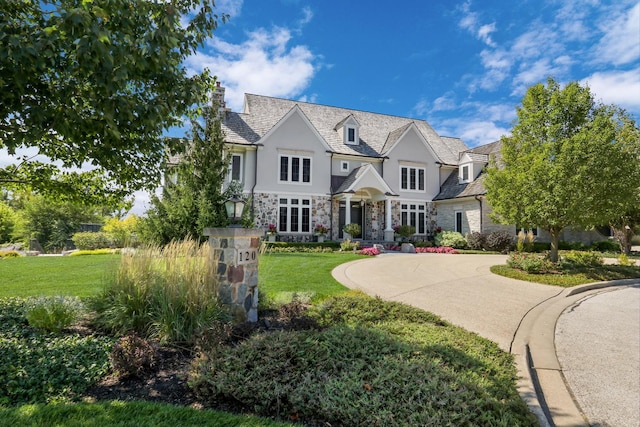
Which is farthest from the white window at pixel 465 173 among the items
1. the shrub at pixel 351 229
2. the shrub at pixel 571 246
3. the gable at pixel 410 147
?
Answer: the shrub at pixel 351 229

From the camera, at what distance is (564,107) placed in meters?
10.9

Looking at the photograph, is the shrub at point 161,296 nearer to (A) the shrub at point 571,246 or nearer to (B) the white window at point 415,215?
(B) the white window at point 415,215

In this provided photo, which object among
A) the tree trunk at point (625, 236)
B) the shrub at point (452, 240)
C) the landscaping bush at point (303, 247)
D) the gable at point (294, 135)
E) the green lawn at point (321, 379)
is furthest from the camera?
the shrub at point (452, 240)

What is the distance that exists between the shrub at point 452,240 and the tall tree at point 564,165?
9.02 meters

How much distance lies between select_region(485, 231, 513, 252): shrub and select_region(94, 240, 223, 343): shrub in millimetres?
19064

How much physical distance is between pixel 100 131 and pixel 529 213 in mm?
11715

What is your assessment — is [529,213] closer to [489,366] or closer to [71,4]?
[489,366]

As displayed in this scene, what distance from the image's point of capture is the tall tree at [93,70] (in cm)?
263

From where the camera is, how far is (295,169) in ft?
68.2

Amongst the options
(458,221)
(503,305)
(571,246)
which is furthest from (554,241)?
(571,246)

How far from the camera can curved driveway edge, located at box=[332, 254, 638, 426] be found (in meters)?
3.37

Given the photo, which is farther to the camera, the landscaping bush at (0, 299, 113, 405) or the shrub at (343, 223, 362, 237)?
the shrub at (343, 223, 362, 237)

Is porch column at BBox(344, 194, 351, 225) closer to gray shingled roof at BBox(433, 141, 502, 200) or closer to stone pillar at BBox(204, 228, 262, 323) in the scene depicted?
gray shingled roof at BBox(433, 141, 502, 200)

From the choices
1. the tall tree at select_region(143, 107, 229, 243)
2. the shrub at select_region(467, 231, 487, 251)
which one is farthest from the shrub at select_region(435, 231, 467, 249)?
the tall tree at select_region(143, 107, 229, 243)
